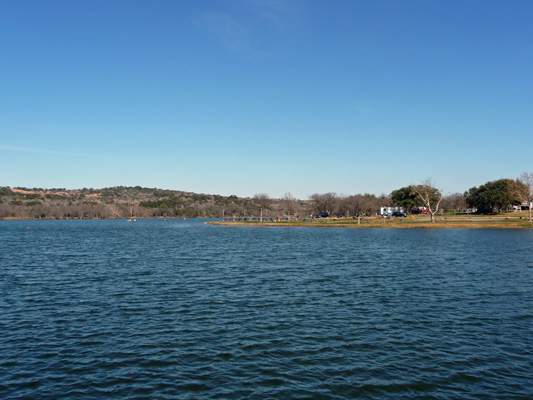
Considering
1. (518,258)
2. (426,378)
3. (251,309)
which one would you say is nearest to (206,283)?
(251,309)

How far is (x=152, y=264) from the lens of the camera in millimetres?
45719

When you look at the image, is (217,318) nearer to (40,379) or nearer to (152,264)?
(40,379)

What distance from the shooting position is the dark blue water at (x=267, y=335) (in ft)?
46.6

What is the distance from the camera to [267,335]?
1953 cm

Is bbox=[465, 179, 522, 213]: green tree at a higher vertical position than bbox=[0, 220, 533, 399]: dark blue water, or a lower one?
higher

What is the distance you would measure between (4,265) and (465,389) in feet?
160

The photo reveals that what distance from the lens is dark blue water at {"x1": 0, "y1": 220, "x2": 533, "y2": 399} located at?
14219mm

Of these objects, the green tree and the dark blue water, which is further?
the green tree

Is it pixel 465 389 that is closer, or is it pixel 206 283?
pixel 465 389

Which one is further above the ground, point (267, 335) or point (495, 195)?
point (495, 195)

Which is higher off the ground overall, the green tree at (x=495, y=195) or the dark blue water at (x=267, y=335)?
the green tree at (x=495, y=195)

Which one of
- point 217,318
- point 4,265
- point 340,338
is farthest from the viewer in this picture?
point 4,265

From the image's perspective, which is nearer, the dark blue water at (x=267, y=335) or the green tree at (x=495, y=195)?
the dark blue water at (x=267, y=335)

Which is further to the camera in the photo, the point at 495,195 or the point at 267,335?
the point at 495,195
